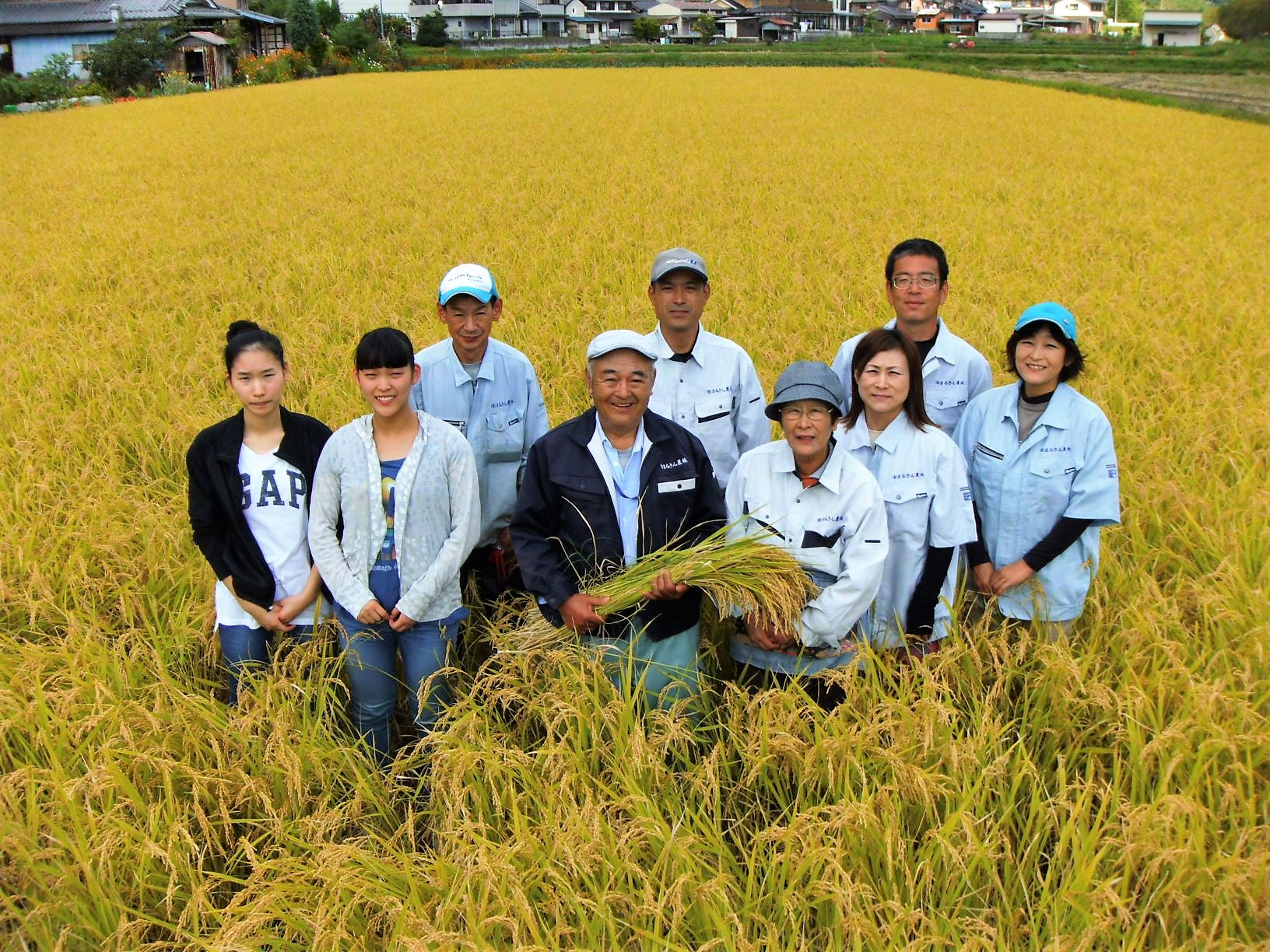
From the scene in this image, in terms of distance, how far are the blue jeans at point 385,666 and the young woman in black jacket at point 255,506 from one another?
0.19 m

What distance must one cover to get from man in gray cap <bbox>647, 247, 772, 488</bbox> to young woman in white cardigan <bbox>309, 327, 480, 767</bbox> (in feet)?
2.49

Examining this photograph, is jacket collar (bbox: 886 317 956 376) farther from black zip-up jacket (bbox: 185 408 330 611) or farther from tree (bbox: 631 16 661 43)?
tree (bbox: 631 16 661 43)

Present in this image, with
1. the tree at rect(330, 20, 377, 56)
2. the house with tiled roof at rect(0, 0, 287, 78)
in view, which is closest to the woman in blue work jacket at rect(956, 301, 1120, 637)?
the house with tiled roof at rect(0, 0, 287, 78)

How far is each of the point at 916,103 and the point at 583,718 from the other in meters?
22.4

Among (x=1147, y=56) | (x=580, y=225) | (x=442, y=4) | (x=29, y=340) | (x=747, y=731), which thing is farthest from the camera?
(x=442, y=4)

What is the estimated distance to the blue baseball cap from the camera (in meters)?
2.40

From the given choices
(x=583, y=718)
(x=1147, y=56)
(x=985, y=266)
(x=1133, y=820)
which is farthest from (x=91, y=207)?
(x=1147, y=56)

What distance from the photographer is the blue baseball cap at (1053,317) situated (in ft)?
7.87

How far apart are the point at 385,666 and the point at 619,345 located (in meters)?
1.08

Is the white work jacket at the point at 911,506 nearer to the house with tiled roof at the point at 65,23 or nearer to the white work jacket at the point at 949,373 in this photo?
the white work jacket at the point at 949,373

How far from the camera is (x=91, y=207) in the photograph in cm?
981

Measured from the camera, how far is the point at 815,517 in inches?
91.1

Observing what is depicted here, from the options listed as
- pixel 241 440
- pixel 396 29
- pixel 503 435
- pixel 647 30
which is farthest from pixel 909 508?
pixel 647 30

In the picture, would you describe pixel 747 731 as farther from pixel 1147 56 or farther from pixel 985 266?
pixel 1147 56
